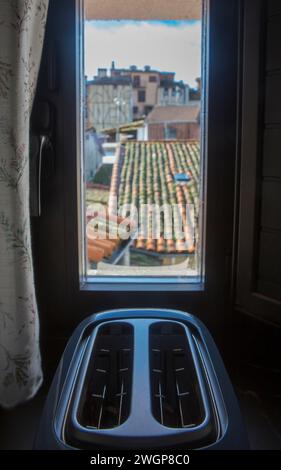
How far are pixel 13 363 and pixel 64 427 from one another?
356 millimetres

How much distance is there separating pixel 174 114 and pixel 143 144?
120mm

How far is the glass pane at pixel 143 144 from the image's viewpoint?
50.3 inches

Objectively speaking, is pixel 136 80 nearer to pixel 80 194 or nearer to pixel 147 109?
pixel 147 109

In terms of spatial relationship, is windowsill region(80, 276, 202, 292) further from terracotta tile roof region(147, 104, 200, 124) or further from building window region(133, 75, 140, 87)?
building window region(133, 75, 140, 87)

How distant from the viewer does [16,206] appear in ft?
3.14

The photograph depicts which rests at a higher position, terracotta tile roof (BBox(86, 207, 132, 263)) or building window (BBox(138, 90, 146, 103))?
building window (BBox(138, 90, 146, 103))

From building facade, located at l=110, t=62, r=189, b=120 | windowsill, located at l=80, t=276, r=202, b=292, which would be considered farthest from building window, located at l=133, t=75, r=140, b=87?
windowsill, located at l=80, t=276, r=202, b=292

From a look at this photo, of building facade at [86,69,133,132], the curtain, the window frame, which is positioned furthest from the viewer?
building facade at [86,69,133,132]

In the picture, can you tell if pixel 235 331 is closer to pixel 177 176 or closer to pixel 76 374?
pixel 177 176

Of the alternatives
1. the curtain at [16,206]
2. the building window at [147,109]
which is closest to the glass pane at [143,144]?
the building window at [147,109]

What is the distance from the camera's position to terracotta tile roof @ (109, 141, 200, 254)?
4.36 ft

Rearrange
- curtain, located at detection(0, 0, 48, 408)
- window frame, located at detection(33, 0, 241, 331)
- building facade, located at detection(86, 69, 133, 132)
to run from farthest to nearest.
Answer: building facade, located at detection(86, 69, 133, 132), window frame, located at detection(33, 0, 241, 331), curtain, located at detection(0, 0, 48, 408)

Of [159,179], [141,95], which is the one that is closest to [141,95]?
[141,95]

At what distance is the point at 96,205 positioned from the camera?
135cm
